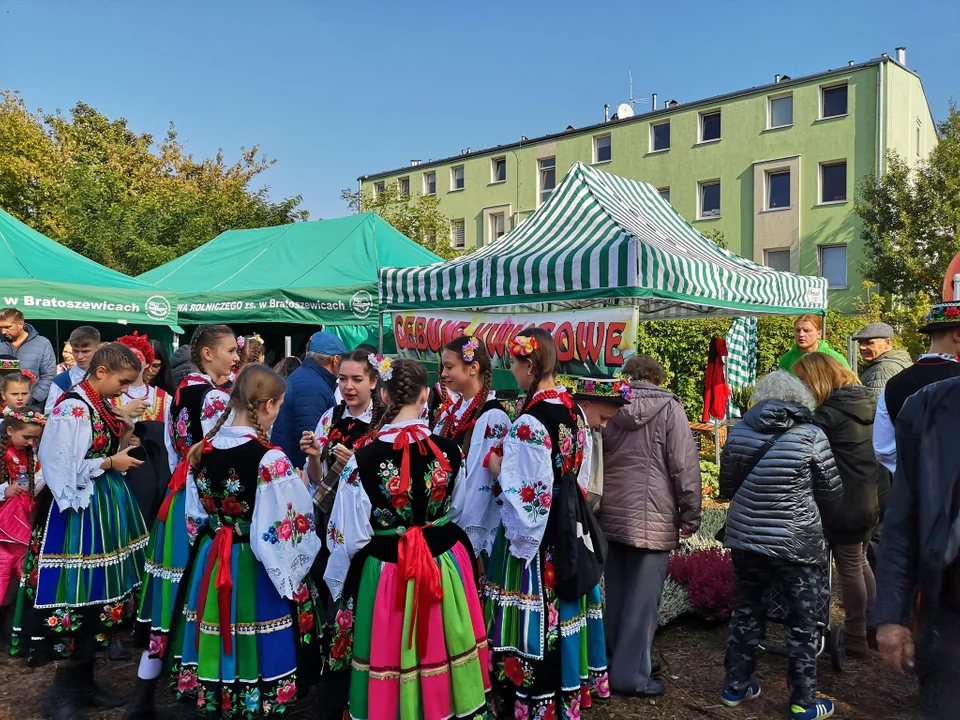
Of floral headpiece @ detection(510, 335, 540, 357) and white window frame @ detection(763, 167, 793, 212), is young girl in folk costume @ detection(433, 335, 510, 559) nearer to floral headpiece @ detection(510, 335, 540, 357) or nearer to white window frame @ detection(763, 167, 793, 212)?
floral headpiece @ detection(510, 335, 540, 357)

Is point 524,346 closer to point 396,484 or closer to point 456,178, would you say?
point 396,484

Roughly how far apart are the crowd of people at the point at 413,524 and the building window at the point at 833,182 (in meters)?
22.5

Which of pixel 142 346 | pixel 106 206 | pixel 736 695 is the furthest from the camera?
pixel 106 206

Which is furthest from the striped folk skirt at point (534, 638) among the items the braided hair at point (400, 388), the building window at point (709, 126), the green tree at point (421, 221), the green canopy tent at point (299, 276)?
the building window at point (709, 126)

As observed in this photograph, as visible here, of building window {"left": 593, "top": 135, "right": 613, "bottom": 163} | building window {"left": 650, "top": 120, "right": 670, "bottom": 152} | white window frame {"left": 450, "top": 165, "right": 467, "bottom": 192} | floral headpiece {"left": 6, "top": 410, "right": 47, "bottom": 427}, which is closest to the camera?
floral headpiece {"left": 6, "top": 410, "right": 47, "bottom": 427}

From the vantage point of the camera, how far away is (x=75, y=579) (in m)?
3.61

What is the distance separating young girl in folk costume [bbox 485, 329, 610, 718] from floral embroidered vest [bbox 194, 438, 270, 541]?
3.37 feet

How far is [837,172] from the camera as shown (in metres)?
24.0

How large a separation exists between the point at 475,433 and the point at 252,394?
40.0 inches

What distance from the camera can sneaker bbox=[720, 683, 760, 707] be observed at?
12.3ft

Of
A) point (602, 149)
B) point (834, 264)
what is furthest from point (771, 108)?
point (602, 149)

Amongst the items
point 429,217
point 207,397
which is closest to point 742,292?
point 207,397

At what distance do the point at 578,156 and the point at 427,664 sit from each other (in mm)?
28692

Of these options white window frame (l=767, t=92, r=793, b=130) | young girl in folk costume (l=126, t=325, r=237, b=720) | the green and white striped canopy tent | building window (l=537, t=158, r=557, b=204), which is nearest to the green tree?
building window (l=537, t=158, r=557, b=204)
